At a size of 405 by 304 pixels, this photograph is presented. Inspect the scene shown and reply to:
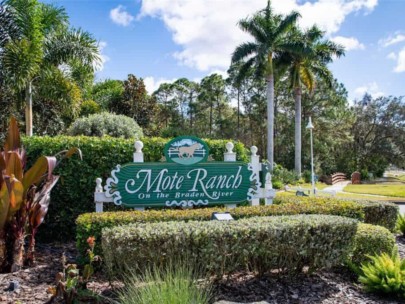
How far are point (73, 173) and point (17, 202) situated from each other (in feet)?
6.96

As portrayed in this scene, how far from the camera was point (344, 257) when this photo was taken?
164 inches

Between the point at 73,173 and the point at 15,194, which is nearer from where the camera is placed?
the point at 15,194

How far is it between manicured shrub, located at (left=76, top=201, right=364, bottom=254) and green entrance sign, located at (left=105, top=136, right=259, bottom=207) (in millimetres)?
595

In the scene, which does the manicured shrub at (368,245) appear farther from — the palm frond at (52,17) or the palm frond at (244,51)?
the palm frond at (244,51)

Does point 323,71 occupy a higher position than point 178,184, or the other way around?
point 323,71

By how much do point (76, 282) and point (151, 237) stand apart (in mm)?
758

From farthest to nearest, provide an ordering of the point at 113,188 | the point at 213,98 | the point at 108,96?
the point at 213,98 < the point at 108,96 < the point at 113,188

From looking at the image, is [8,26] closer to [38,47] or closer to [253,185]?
[38,47]

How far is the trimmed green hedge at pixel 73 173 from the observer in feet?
19.5

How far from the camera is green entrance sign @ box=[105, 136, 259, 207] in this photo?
5.54m

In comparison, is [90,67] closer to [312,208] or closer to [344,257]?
[312,208]

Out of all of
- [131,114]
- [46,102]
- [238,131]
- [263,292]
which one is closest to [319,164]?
[238,131]

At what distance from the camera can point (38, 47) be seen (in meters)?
13.7

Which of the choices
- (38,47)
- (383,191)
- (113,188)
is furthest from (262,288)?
(383,191)
